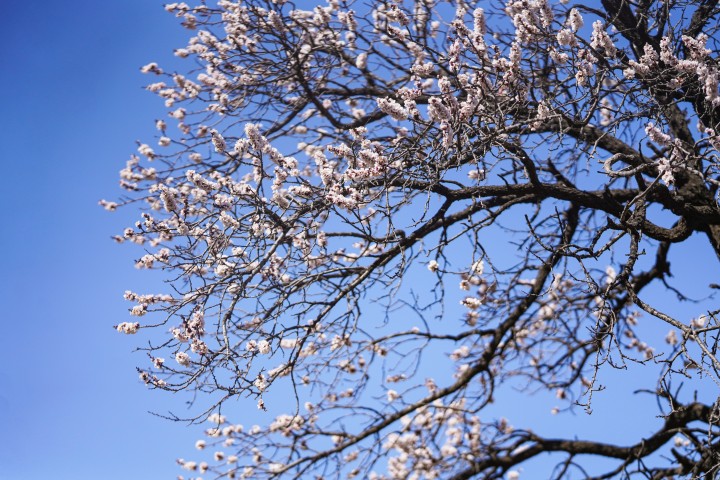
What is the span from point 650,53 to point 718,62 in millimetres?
491

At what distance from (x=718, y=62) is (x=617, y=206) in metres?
1.19

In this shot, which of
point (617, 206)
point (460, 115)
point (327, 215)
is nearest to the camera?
point (460, 115)

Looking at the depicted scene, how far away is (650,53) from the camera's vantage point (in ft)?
15.2

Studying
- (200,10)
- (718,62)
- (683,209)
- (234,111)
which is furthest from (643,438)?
(200,10)

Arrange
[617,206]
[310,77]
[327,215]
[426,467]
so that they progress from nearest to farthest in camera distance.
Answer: [327,215] → [617,206] → [310,77] → [426,467]

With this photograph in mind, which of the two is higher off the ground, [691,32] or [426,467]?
[691,32]

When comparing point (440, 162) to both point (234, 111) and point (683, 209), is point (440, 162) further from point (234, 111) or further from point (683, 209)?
point (234, 111)

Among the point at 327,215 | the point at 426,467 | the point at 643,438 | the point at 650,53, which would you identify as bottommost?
the point at 643,438

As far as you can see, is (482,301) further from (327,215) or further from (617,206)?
(327,215)

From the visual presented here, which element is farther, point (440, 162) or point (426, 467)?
point (426, 467)

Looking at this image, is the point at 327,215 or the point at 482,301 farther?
the point at 482,301

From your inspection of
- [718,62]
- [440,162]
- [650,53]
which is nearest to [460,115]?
[440,162]

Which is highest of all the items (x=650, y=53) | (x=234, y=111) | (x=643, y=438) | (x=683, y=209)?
(x=234, y=111)

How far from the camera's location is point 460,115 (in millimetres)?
3963
